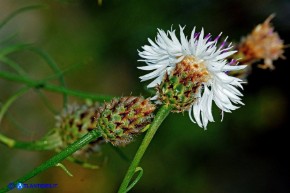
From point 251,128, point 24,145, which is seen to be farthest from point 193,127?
point 24,145

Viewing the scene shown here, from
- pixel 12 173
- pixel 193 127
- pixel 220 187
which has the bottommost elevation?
pixel 220 187

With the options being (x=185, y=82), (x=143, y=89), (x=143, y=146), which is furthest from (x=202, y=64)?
(x=143, y=89)

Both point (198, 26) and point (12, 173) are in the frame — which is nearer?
point (12, 173)

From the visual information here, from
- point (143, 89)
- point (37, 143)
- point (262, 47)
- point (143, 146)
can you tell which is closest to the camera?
point (143, 146)

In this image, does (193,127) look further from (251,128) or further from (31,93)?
(31,93)

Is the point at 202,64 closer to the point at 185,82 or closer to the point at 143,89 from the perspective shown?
the point at 185,82

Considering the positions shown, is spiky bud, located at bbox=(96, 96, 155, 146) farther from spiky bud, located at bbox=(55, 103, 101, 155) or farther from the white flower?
spiky bud, located at bbox=(55, 103, 101, 155)
